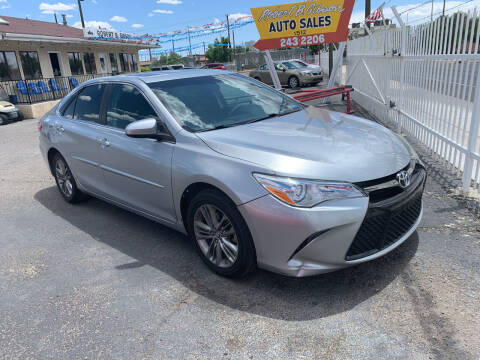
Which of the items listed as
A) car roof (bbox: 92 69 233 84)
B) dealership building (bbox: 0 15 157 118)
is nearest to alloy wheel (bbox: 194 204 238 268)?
car roof (bbox: 92 69 233 84)

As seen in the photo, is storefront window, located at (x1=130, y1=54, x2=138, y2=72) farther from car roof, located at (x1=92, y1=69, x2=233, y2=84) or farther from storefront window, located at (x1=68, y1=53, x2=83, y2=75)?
car roof, located at (x1=92, y1=69, x2=233, y2=84)

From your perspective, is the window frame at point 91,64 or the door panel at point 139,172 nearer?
the door panel at point 139,172

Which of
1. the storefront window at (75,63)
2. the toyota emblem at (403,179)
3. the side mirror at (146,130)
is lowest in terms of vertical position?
the toyota emblem at (403,179)

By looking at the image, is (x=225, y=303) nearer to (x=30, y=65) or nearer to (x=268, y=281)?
(x=268, y=281)

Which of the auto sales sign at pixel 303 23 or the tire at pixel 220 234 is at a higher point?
the auto sales sign at pixel 303 23

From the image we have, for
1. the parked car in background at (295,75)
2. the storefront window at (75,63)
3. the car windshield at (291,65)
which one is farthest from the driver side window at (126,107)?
the storefront window at (75,63)

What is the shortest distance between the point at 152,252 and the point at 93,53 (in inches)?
950

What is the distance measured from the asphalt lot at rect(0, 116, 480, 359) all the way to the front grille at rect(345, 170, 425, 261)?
36 centimetres

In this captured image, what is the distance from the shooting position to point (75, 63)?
23031 mm

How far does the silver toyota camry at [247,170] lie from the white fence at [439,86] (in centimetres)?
151

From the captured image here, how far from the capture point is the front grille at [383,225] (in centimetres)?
264

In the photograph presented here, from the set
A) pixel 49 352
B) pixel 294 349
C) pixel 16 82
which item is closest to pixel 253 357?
pixel 294 349

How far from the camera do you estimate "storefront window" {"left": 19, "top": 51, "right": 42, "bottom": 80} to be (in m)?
19.3

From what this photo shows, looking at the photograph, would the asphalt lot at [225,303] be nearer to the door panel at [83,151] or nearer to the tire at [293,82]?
the door panel at [83,151]
